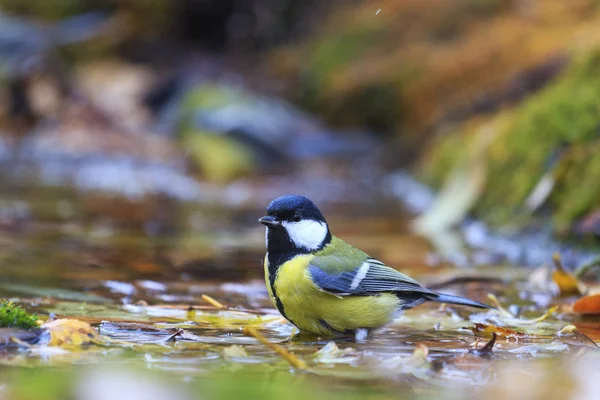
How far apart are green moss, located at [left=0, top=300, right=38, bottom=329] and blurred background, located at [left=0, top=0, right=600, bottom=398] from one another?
0.47 meters

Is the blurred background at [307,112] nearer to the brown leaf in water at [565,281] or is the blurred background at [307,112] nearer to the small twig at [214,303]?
the brown leaf in water at [565,281]

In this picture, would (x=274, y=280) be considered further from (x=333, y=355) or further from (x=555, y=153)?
(x=555, y=153)

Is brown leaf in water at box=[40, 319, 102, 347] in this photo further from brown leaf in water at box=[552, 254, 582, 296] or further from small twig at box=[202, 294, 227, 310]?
brown leaf in water at box=[552, 254, 582, 296]

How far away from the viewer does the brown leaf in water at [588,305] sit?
3.37 metres

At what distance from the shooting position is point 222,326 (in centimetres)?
312

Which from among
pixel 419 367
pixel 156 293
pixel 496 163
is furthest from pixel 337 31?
pixel 419 367

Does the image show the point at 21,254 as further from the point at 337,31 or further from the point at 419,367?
the point at 337,31

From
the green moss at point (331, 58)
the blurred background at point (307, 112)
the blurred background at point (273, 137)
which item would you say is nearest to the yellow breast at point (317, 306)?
the blurred background at point (273, 137)

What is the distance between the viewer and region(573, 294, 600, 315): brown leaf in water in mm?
3373

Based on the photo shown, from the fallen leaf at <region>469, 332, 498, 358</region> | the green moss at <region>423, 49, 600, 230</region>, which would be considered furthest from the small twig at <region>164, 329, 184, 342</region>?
the green moss at <region>423, 49, 600, 230</region>

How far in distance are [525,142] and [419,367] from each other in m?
4.56

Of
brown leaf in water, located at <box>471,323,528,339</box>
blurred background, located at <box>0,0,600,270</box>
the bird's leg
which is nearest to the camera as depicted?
brown leaf in water, located at <box>471,323,528,339</box>

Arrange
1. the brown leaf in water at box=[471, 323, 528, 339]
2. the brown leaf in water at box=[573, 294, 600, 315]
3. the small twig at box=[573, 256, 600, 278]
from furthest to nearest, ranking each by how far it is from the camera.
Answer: the small twig at box=[573, 256, 600, 278] → the brown leaf in water at box=[573, 294, 600, 315] → the brown leaf in water at box=[471, 323, 528, 339]

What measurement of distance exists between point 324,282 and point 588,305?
114 centimetres
